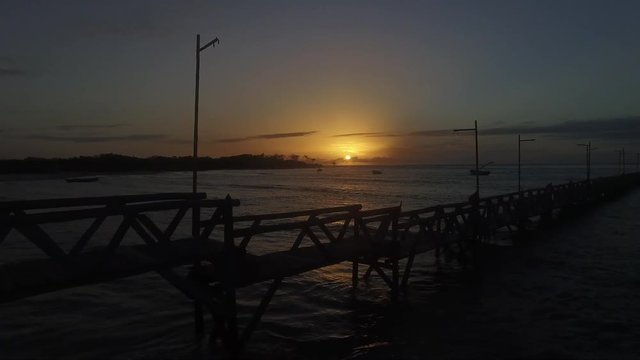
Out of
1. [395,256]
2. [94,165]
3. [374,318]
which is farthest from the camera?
[94,165]

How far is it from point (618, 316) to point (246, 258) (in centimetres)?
894

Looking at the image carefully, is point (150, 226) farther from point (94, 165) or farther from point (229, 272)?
point (94, 165)

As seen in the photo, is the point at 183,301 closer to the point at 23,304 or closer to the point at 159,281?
the point at 159,281

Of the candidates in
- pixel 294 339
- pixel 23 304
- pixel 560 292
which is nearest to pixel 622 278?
pixel 560 292

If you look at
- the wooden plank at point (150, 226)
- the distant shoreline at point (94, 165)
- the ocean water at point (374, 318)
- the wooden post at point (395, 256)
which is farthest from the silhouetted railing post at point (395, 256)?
the distant shoreline at point (94, 165)

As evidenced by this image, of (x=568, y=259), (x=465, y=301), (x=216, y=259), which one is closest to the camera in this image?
(x=216, y=259)

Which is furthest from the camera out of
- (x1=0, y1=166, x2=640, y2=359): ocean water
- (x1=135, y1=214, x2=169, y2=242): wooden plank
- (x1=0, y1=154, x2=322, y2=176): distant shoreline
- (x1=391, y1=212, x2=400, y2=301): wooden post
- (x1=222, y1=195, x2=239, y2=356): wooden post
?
(x1=0, y1=154, x2=322, y2=176): distant shoreline

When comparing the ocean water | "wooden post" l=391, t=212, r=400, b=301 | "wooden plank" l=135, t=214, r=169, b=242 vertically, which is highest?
"wooden plank" l=135, t=214, r=169, b=242

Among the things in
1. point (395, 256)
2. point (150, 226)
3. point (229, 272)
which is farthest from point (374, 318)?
point (150, 226)

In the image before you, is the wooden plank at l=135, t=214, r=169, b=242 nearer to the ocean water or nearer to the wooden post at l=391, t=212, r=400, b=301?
the ocean water

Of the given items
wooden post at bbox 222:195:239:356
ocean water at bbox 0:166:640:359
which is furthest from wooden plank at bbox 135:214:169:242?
ocean water at bbox 0:166:640:359

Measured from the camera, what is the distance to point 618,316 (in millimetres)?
11094

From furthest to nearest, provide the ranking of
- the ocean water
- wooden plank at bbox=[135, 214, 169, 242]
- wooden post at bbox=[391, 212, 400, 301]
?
wooden post at bbox=[391, 212, 400, 301], the ocean water, wooden plank at bbox=[135, 214, 169, 242]

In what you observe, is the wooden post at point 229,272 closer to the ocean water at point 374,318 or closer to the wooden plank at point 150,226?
the ocean water at point 374,318
